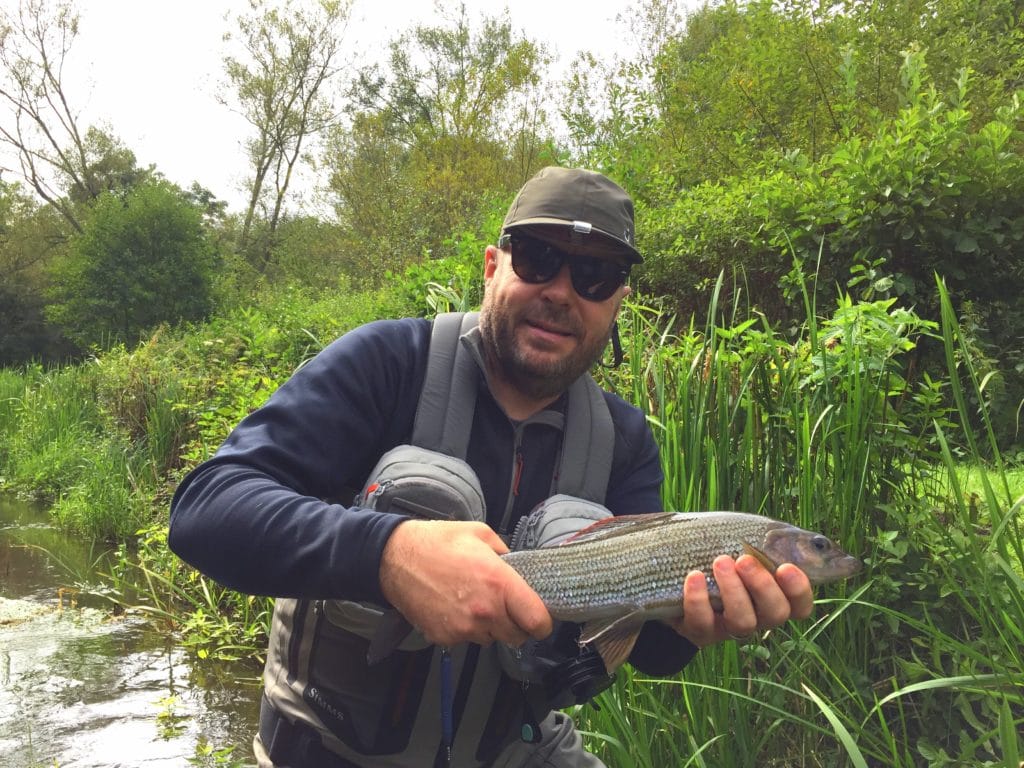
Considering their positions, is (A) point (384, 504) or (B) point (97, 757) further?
(B) point (97, 757)

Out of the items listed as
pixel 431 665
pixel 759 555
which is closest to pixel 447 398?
pixel 431 665

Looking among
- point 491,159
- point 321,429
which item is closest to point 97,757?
point 321,429

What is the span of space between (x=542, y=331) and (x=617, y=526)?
66 cm

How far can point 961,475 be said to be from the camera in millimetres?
4434

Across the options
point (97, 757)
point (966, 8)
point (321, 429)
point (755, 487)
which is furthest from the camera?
point (966, 8)

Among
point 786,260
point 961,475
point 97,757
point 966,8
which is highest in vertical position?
point 966,8

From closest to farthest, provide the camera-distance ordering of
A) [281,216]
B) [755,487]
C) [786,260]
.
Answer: [755,487]
[786,260]
[281,216]

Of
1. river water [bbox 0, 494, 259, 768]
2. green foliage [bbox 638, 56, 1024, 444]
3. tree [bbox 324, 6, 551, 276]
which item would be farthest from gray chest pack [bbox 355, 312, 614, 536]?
tree [bbox 324, 6, 551, 276]

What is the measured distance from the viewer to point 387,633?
1.74 meters

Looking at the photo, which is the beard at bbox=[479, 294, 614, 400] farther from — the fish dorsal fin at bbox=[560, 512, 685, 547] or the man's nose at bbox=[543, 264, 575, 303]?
the fish dorsal fin at bbox=[560, 512, 685, 547]

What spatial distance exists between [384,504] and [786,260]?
4.94 m

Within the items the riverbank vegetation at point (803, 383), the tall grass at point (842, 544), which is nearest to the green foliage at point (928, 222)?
the riverbank vegetation at point (803, 383)

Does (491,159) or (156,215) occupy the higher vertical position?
(491,159)

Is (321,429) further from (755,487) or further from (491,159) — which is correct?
(491,159)
